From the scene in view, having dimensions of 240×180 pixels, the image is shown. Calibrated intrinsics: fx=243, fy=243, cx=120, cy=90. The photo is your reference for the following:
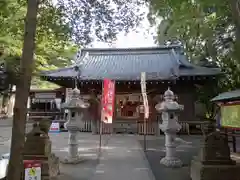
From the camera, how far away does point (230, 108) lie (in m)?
7.82

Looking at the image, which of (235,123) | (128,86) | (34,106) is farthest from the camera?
(34,106)

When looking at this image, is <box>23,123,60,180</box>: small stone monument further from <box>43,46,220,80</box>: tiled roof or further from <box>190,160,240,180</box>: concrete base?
<box>43,46,220,80</box>: tiled roof

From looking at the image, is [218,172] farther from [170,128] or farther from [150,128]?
[150,128]

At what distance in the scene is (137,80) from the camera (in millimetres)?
13859

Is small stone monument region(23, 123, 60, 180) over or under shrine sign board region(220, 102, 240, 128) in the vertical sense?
under

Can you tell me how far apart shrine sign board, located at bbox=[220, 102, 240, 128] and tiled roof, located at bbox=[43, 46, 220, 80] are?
17.5 ft

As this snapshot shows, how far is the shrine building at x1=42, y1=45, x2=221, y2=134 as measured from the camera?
1391cm

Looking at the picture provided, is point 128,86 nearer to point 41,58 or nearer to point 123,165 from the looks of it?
point 41,58

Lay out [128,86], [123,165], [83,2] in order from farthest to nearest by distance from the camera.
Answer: [128,86] → [123,165] → [83,2]

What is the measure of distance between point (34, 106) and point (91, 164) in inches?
667

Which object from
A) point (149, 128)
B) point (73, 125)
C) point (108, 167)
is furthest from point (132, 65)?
point (108, 167)

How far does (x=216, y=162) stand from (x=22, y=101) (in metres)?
3.64

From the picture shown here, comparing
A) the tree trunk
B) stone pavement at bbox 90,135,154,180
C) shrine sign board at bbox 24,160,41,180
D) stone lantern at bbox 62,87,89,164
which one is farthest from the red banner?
the tree trunk

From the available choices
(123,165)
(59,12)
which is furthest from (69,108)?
(59,12)
